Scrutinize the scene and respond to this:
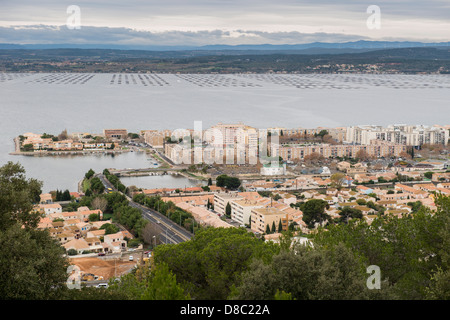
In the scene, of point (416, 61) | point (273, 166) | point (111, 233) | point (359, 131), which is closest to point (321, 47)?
point (416, 61)

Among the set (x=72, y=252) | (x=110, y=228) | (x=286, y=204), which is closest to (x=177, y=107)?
(x=286, y=204)

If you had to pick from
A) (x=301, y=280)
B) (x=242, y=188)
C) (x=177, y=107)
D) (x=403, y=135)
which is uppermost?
(x=301, y=280)

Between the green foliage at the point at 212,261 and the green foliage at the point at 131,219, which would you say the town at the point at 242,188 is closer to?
the green foliage at the point at 131,219

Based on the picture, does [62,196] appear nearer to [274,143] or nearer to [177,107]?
[274,143]

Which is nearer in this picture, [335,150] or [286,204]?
[286,204]

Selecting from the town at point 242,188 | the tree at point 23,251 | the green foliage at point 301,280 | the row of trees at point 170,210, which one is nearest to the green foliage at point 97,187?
the town at point 242,188

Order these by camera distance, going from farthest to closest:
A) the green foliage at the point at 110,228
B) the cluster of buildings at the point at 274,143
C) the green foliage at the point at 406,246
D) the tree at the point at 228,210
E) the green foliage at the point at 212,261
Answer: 1. the cluster of buildings at the point at 274,143
2. the tree at the point at 228,210
3. the green foliage at the point at 110,228
4. the green foliage at the point at 212,261
5. the green foliage at the point at 406,246
